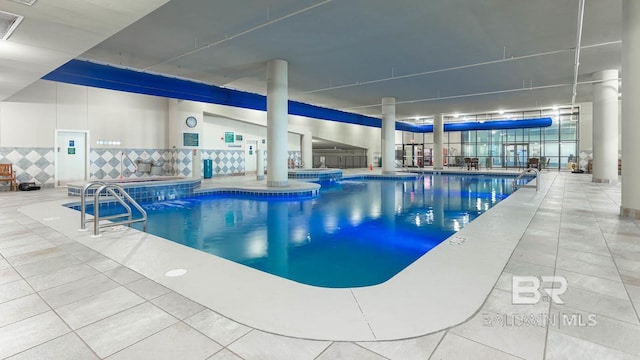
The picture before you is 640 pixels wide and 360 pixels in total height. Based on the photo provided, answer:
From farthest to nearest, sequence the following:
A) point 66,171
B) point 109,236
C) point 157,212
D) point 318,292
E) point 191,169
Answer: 1. point 191,169
2. point 66,171
3. point 157,212
4. point 109,236
5. point 318,292

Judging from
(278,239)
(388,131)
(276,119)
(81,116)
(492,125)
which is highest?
(492,125)

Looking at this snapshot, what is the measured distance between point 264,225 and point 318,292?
3.23m

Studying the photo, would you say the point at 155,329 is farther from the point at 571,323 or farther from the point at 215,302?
the point at 571,323

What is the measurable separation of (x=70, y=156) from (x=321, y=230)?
865cm

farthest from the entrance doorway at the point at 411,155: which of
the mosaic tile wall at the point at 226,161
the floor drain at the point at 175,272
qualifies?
the floor drain at the point at 175,272

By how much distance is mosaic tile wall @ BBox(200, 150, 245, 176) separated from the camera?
42.9ft

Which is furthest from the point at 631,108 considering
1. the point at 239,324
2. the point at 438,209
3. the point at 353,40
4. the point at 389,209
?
the point at 239,324

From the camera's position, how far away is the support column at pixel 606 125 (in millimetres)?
9539

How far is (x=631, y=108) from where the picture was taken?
Answer: 4.37 meters

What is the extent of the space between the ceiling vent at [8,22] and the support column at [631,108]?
7249 millimetres

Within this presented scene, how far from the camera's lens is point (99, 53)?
7648mm

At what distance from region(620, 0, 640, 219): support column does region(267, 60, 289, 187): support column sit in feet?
21.4

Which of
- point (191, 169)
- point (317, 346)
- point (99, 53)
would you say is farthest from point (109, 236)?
point (191, 169)

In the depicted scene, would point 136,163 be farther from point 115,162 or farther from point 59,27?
point 59,27
